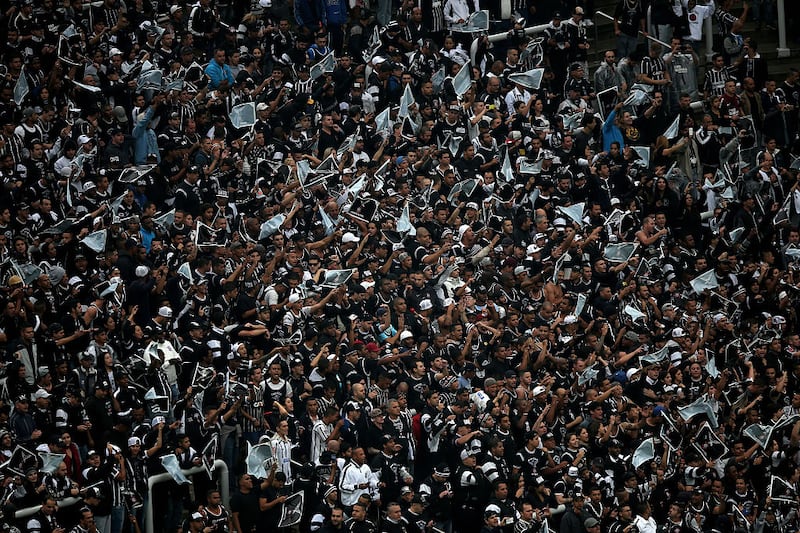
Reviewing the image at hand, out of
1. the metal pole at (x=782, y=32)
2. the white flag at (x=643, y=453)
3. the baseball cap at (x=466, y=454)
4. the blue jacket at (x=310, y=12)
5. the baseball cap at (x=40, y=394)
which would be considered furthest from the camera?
the metal pole at (x=782, y=32)

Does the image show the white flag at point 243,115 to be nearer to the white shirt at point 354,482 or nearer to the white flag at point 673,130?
the white flag at point 673,130

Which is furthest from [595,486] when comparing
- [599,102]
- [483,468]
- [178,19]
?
[178,19]

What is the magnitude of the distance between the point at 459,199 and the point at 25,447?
9232mm

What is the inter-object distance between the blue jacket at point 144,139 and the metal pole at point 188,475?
6.48m

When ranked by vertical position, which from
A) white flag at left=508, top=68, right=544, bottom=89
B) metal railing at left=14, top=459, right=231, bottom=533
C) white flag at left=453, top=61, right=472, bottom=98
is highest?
white flag at left=453, top=61, right=472, bottom=98

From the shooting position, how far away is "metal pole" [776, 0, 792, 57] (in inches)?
1228

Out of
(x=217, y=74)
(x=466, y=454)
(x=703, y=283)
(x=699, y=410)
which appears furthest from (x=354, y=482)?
(x=217, y=74)

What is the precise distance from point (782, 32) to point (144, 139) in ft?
41.4

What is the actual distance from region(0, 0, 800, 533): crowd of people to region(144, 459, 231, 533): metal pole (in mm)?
41

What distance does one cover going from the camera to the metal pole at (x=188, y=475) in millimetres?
20219

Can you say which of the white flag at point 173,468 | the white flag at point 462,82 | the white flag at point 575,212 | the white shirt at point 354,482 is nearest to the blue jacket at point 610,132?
the white flag at point 462,82

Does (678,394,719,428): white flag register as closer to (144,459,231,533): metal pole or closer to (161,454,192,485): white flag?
(144,459,231,533): metal pole

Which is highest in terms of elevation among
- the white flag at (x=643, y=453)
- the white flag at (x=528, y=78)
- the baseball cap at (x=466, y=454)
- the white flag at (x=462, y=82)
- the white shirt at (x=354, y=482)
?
the white flag at (x=462, y=82)

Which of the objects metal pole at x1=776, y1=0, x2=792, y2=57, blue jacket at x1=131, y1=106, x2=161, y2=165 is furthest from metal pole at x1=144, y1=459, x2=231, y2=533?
metal pole at x1=776, y1=0, x2=792, y2=57
